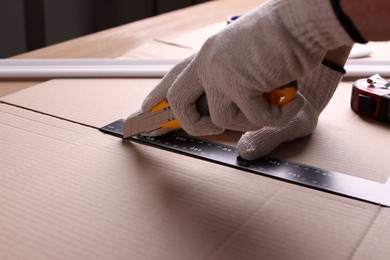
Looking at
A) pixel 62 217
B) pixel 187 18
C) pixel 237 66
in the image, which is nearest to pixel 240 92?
pixel 237 66

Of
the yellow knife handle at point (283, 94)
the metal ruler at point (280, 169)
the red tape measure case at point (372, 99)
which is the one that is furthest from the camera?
the red tape measure case at point (372, 99)

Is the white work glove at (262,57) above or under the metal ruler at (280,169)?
above

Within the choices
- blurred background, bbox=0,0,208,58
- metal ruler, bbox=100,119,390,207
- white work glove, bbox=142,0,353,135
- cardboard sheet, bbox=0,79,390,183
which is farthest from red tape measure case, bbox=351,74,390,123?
blurred background, bbox=0,0,208,58

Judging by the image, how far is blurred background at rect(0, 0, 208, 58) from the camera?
197 centimetres

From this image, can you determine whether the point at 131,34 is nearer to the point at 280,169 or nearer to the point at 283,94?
the point at 280,169

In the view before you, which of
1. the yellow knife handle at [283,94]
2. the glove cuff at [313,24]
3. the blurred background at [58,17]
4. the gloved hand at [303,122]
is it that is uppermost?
the glove cuff at [313,24]

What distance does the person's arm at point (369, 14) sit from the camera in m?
0.61

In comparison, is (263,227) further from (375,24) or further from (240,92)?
(375,24)

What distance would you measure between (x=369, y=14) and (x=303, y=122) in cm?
40

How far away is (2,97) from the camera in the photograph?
47.8 inches

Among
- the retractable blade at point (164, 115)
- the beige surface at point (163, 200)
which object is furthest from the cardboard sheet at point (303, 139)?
the retractable blade at point (164, 115)

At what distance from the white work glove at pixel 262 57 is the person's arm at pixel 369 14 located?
0.7 inches

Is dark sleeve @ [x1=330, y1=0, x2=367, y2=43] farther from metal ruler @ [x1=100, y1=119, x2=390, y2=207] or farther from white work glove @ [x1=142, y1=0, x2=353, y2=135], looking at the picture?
metal ruler @ [x1=100, y1=119, x2=390, y2=207]

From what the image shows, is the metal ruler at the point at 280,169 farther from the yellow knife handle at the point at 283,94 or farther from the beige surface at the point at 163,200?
the yellow knife handle at the point at 283,94
